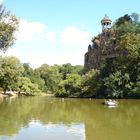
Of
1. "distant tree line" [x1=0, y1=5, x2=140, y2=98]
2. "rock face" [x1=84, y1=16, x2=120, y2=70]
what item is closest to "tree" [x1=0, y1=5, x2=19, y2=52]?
"distant tree line" [x1=0, y1=5, x2=140, y2=98]

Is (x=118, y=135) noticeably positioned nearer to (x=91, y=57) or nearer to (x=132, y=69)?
(x=132, y=69)

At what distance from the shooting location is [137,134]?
24594 millimetres

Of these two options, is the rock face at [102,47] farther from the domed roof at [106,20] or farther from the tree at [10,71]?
the tree at [10,71]

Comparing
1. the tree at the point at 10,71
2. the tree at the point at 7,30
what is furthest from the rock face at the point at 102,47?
the tree at the point at 7,30

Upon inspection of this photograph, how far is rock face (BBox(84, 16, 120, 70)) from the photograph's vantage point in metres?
88.7

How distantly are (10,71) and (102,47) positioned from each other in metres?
23.9

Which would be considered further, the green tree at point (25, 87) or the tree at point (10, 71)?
the green tree at point (25, 87)

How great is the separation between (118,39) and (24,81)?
34854mm

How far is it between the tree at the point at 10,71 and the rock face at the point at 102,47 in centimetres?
1866

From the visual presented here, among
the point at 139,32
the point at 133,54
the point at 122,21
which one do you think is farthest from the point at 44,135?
the point at 122,21

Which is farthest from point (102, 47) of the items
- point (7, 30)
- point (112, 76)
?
point (7, 30)

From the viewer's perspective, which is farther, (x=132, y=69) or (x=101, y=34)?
(x=101, y=34)

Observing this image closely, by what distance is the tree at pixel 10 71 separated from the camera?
90137 mm

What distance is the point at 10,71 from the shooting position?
89938 mm
